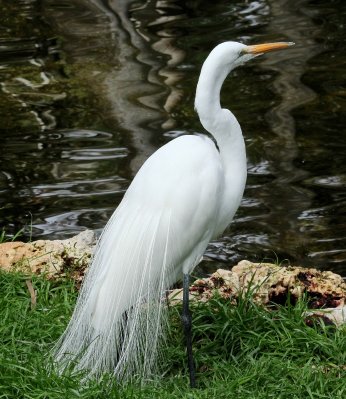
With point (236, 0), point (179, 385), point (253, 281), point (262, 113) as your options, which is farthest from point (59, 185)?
point (236, 0)

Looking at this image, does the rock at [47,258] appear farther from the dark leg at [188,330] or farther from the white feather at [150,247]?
the dark leg at [188,330]

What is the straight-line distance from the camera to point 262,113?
8.26m

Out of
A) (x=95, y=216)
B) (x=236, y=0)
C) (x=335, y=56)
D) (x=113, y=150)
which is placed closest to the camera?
(x=95, y=216)

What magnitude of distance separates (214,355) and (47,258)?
1.20 metres

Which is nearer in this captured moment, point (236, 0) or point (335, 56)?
point (335, 56)

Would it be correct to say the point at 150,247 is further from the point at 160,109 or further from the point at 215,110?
the point at 160,109

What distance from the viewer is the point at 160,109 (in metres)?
8.47

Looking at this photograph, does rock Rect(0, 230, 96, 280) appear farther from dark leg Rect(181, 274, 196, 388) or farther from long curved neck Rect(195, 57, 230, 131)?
long curved neck Rect(195, 57, 230, 131)

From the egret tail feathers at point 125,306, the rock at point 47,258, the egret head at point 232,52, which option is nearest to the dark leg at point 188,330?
the egret tail feathers at point 125,306

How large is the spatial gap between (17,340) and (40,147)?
3802 mm

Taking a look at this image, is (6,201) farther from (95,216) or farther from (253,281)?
(253,281)

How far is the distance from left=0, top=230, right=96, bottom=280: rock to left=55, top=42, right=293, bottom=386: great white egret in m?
0.85

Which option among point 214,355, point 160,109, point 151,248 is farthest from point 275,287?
point 160,109

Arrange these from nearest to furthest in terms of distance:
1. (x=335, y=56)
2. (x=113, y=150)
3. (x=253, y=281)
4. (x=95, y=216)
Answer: (x=253, y=281)
(x=95, y=216)
(x=113, y=150)
(x=335, y=56)
